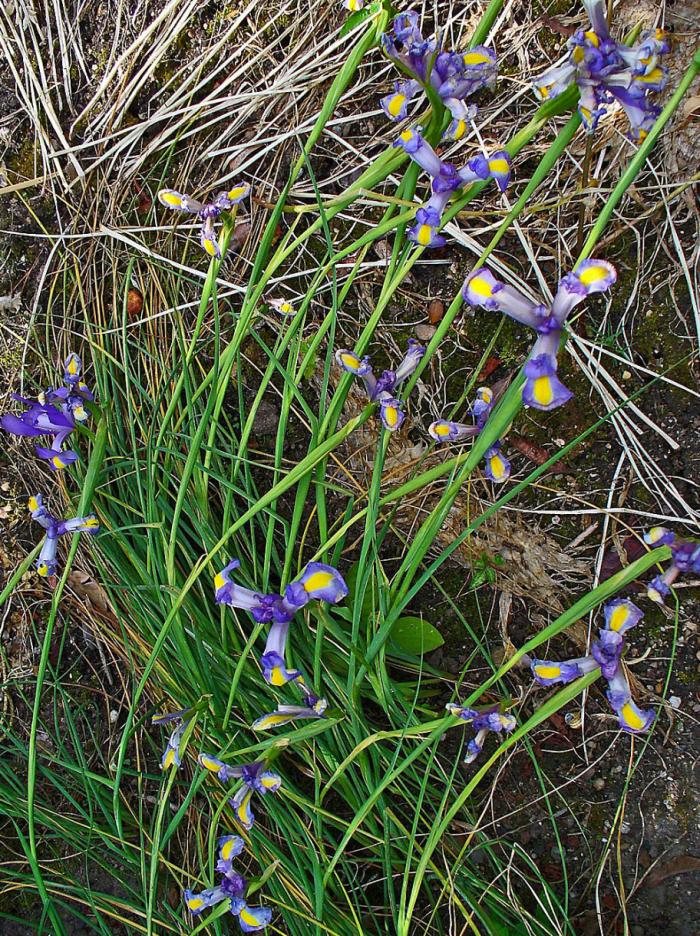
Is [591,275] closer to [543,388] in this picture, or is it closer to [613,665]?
[543,388]

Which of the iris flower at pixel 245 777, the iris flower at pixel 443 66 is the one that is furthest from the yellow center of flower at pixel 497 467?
the iris flower at pixel 245 777

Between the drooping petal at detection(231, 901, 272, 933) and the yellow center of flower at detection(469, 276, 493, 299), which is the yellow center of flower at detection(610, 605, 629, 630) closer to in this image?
the yellow center of flower at detection(469, 276, 493, 299)

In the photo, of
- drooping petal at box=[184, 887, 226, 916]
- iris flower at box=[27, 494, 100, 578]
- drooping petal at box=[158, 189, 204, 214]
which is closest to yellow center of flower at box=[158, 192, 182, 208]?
drooping petal at box=[158, 189, 204, 214]

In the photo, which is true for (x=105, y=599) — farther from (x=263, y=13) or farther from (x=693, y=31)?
(x=693, y=31)

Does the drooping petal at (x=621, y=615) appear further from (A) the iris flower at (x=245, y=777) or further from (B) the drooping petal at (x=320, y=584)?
(A) the iris flower at (x=245, y=777)

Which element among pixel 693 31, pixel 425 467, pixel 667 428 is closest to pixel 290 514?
pixel 425 467

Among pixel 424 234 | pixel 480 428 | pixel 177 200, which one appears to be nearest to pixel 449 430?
pixel 480 428

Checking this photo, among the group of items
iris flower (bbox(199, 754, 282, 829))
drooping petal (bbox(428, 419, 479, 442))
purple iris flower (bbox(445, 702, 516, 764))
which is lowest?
iris flower (bbox(199, 754, 282, 829))
